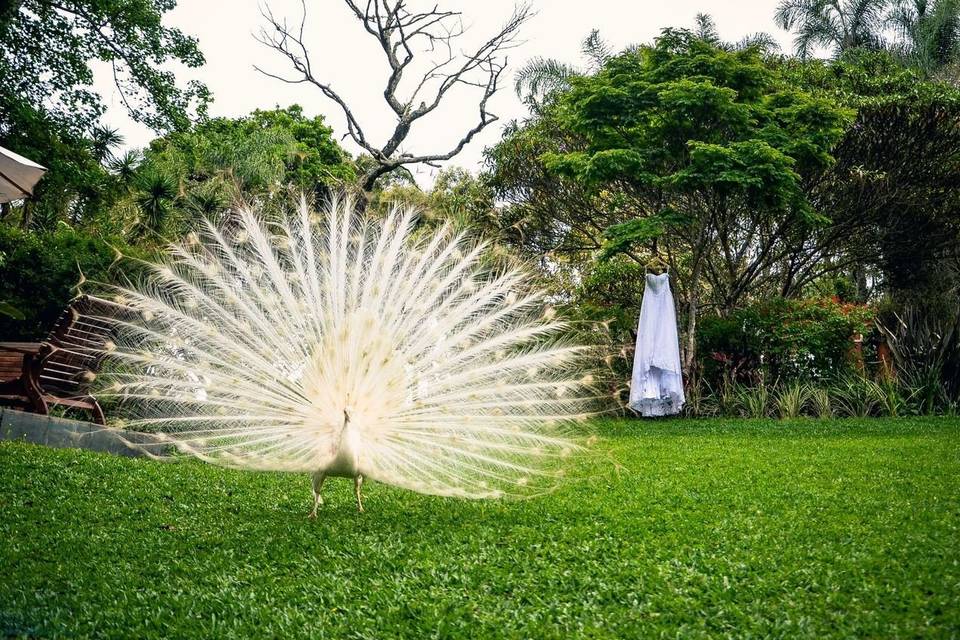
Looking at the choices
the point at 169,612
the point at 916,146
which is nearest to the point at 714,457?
the point at 169,612

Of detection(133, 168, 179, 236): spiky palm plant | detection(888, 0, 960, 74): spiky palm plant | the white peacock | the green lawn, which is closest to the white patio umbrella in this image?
the green lawn

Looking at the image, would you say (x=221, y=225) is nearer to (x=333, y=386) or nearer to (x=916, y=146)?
(x=333, y=386)

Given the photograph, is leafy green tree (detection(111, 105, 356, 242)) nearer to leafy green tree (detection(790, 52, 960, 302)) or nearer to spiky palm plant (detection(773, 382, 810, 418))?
spiky palm plant (detection(773, 382, 810, 418))

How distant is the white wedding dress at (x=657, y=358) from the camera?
42.2 ft

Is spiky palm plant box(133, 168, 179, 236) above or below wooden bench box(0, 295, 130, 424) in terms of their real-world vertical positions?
above

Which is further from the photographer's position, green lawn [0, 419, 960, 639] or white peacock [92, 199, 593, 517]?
white peacock [92, 199, 593, 517]

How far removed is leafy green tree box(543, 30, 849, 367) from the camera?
12820mm

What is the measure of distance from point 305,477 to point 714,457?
432 cm

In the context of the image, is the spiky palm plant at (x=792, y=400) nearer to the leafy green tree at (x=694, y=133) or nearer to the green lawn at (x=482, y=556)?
the leafy green tree at (x=694, y=133)

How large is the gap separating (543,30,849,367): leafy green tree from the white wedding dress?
1.08 m

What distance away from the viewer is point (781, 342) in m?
13.9

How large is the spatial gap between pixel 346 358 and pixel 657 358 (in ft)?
29.2

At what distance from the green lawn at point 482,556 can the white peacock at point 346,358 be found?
19.1 inches

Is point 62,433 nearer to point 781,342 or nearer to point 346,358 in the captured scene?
point 346,358
